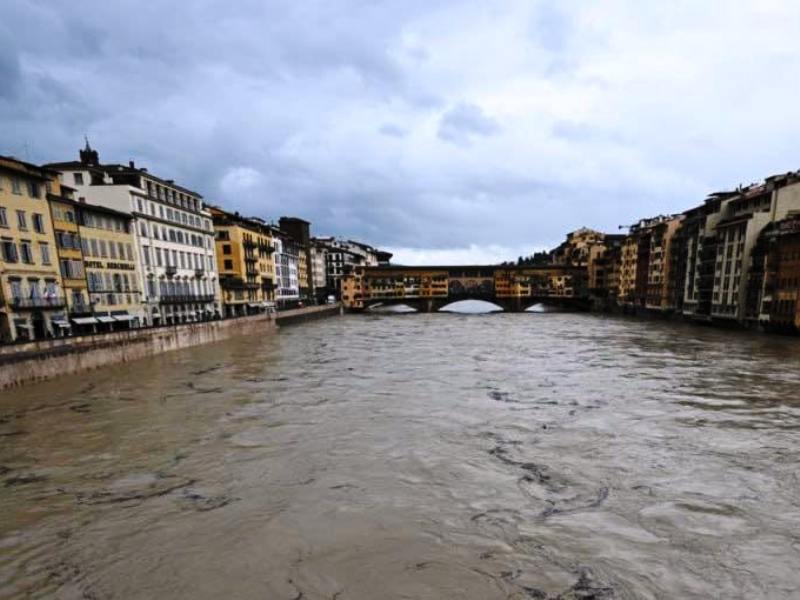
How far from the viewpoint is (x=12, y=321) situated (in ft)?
108

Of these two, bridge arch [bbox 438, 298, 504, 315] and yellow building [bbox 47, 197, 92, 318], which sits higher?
yellow building [bbox 47, 197, 92, 318]

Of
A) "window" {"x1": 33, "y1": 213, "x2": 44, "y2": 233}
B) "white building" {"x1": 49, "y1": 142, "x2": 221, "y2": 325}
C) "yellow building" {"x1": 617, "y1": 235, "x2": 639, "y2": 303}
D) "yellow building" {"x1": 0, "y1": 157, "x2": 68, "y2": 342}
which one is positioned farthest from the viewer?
"yellow building" {"x1": 617, "y1": 235, "x2": 639, "y2": 303}

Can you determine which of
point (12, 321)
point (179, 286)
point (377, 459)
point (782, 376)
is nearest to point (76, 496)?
point (377, 459)

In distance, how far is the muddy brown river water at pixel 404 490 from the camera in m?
7.92

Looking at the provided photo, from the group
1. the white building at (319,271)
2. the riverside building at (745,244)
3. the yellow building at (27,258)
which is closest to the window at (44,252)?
the yellow building at (27,258)

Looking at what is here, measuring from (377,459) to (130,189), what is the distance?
4739 centimetres

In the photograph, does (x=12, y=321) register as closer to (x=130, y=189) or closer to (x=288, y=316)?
(x=130, y=189)

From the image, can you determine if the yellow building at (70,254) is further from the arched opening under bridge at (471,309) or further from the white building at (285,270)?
the arched opening under bridge at (471,309)

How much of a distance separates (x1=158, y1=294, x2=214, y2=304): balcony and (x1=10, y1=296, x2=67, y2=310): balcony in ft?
44.1

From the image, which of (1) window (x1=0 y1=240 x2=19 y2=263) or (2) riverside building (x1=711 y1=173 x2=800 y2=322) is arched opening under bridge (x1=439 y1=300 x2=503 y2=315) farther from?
(1) window (x1=0 y1=240 x2=19 y2=263)

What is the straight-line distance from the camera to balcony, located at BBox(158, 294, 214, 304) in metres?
51.5

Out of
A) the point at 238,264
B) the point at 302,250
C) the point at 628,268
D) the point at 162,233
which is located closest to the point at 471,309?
the point at 628,268

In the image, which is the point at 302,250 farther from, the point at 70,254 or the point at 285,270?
the point at 70,254

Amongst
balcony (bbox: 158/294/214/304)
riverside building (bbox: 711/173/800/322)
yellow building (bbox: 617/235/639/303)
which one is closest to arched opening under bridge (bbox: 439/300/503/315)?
yellow building (bbox: 617/235/639/303)
